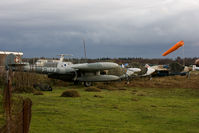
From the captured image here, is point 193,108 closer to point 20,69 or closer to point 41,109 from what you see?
point 41,109

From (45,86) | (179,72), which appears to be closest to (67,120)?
(45,86)

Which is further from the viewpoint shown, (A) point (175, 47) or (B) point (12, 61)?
(A) point (175, 47)

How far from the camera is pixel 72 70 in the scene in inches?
1072

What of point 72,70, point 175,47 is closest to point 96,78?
point 72,70

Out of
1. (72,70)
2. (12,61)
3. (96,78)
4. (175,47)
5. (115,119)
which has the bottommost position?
(115,119)

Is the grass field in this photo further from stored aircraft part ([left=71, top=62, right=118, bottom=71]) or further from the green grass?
stored aircraft part ([left=71, top=62, right=118, bottom=71])

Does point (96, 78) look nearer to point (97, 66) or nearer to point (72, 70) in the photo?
point (97, 66)

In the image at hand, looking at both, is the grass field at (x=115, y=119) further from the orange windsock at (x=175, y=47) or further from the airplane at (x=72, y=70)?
the orange windsock at (x=175, y=47)

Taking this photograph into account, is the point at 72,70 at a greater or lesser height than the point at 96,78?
greater

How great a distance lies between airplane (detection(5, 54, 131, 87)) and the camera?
25.8m

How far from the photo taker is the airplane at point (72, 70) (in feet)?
84.5

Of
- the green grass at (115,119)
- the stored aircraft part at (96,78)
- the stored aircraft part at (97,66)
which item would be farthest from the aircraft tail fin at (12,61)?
the green grass at (115,119)

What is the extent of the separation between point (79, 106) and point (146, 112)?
3.37m

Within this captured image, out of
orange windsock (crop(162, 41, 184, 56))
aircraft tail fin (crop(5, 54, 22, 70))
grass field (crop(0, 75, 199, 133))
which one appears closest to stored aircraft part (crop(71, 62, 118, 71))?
aircraft tail fin (crop(5, 54, 22, 70))
